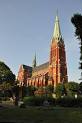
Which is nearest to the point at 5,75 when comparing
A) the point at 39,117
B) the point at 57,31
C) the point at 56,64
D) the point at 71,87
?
the point at 71,87

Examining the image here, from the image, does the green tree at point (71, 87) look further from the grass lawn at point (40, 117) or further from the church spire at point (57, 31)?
the grass lawn at point (40, 117)

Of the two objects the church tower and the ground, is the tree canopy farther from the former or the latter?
the ground

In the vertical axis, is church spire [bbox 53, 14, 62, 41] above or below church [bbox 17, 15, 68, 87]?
above

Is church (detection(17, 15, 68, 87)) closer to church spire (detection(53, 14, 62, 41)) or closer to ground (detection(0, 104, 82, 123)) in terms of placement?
church spire (detection(53, 14, 62, 41))

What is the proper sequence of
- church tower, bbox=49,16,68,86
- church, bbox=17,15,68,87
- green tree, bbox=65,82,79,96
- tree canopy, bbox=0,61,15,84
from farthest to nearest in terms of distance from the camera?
church, bbox=17,15,68,87
church tower, bbox=49,16,68,86
green tree, bbox=65,82,79,96
tree canopy, bbox=0,61,15,84

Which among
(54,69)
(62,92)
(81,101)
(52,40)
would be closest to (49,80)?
(54,69)

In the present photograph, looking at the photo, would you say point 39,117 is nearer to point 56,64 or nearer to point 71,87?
point 71,87

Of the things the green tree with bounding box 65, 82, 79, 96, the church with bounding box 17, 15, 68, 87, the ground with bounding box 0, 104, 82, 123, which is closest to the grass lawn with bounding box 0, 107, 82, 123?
the ground with bounding box 0, 104, 82, 123

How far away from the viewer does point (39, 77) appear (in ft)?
656

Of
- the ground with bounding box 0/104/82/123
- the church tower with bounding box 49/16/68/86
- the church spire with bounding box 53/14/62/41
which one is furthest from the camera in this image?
the church spire with bounding box 53/14/62/41

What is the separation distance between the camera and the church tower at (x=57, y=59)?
181 metres

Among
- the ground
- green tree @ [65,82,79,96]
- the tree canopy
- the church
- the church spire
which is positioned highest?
the church spire

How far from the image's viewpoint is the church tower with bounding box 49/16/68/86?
181375 mm

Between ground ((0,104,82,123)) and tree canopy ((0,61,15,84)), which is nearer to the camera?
ground ((0,104,82,123))
